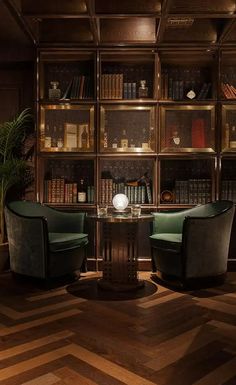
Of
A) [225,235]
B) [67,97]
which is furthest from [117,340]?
[67,97]

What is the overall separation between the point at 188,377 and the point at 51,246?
2.03 meters

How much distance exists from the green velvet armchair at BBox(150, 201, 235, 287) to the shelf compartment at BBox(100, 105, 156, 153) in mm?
1233

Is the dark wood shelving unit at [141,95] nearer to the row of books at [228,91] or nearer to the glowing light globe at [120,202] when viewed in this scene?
Answer: the row of books at [228,91]

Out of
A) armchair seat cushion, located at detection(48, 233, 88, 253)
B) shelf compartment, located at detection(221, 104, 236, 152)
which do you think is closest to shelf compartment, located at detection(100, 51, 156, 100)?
shelf compartment, located at detection(221, 104, 236, 152)

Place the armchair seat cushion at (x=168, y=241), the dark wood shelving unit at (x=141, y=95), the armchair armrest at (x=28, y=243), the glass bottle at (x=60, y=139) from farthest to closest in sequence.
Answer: the glass bottle at (x=60, y=139), the dark wood shelving unit at (x=141, y=95), the armchair seat cushion at (x=168, y=241), the armchair armrest at (x=28, y=243)

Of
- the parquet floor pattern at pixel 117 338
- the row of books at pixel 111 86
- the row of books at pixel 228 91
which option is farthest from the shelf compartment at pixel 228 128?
the parquet floor pattern at pixel 117 338

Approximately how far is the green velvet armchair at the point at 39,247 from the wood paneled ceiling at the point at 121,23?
1.90m

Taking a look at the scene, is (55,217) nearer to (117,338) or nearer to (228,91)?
(117,338)

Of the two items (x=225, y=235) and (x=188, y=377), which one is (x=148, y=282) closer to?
(x=225, y=235)

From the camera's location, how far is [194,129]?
4945 mm

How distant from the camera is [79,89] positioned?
16.2 feet

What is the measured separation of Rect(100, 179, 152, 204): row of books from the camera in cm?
488

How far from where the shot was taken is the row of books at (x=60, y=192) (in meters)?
4.90

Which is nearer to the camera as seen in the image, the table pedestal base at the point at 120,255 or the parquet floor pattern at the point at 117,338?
the parquet floor pattern at the point at 117,338
